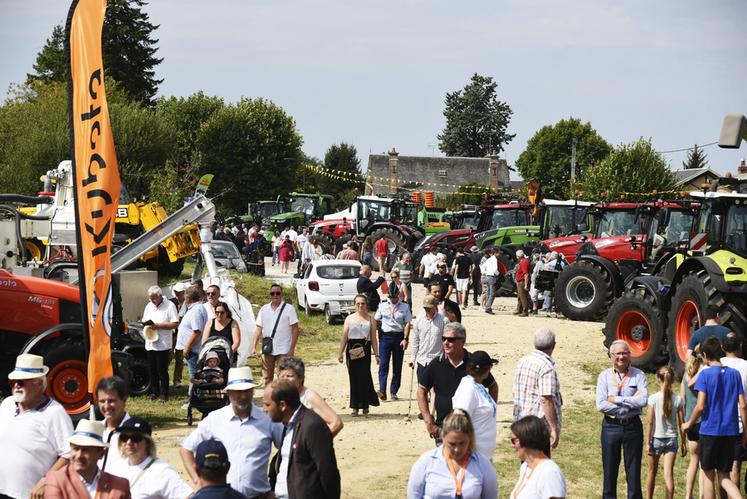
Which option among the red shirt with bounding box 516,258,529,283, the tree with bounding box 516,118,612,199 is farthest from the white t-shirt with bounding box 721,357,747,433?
the tree with bounding box 516,118,612,199

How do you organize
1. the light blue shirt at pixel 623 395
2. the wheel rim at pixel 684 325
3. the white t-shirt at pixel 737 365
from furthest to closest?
the wheel rim at pixel 684 325
the white t-shirt at pixel 737 365
the light blue shirt at pixel 623 395

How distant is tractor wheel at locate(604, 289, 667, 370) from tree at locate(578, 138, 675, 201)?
1641 inches

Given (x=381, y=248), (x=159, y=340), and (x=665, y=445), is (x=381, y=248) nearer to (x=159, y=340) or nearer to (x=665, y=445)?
(x=159, y=340)

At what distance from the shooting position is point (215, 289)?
43.3ft

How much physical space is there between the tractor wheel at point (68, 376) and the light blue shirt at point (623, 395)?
6.29 meters

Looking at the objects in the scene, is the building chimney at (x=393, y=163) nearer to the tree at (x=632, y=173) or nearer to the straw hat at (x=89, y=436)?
the tree at (x=632, y=173)

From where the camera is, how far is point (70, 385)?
11984 mm

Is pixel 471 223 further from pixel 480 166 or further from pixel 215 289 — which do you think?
pixel 480 166

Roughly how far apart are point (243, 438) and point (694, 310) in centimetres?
988

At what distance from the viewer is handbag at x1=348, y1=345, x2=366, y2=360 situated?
1291 centimetres

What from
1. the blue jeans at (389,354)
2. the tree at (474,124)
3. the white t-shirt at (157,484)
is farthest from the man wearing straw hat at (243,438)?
the tree at (474,124)

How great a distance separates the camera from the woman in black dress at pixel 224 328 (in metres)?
12.3

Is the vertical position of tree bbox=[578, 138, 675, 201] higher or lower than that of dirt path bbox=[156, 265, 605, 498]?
higher

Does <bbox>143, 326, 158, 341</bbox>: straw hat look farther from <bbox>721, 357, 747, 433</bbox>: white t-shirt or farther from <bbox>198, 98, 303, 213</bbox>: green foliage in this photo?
<bbox>198, 98, 303, 213</bbox>: green foliage
